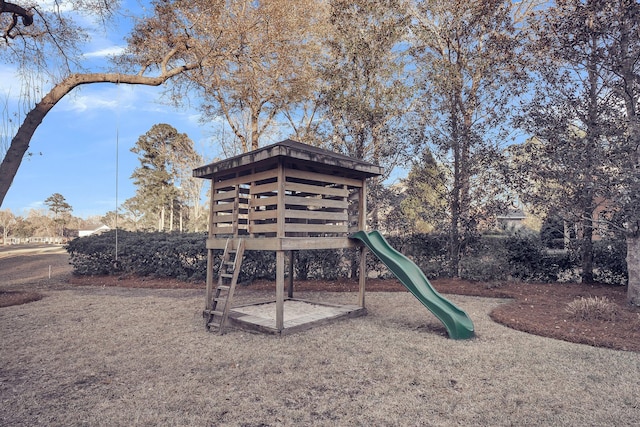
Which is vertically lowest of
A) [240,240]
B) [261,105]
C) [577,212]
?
[240,240]

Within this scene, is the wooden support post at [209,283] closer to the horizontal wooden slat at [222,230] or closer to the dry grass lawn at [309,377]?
the horizontal wooden slat at [222,230]

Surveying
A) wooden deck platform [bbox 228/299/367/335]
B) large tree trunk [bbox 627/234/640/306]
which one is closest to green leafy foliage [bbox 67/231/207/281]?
wooden deck platform [bbox 228/299/367/335]

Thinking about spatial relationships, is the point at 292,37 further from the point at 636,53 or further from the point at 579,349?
the point at 579,349

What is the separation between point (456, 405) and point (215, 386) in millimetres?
2041

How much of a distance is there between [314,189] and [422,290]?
219 centimetres

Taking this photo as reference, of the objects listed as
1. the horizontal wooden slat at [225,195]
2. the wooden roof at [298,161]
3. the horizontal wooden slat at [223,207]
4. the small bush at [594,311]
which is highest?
the wooden roof at [298,161]

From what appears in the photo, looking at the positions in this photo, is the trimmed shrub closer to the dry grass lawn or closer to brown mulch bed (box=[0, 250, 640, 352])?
brown mulch bed (box=[0, 250, 640, 352])

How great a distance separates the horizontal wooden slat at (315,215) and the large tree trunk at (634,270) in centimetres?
545

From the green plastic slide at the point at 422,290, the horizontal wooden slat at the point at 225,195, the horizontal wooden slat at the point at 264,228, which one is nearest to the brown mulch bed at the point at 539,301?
the green plastic slide at the point at 422,290

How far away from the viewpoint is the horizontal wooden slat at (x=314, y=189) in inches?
212

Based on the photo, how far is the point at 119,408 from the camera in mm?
2900

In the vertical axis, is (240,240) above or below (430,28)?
below

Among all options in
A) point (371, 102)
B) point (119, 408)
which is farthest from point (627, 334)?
point (371, 102)

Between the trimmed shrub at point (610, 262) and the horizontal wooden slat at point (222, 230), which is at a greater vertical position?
the horizontal wooden slat at point (222, 230)
